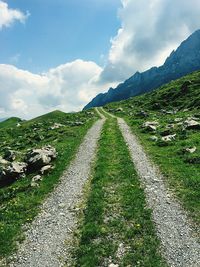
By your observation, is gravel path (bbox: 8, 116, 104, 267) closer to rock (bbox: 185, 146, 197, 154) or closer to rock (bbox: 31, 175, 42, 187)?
rock (bbox: 31, 175, 42, 187)

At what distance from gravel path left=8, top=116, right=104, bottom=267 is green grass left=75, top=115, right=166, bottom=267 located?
97 cm

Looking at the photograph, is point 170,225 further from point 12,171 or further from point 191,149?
point 12,171

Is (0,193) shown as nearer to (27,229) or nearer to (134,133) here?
(27,229)

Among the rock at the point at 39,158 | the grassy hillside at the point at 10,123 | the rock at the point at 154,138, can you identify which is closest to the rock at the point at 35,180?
the rock at the point at 39,158

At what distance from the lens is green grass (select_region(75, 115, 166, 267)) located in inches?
579

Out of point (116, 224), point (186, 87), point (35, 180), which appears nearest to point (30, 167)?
point (35, 180)

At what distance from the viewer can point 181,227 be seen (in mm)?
16938

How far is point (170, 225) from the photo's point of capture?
56.6 feet

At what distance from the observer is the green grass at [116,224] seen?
14.7m

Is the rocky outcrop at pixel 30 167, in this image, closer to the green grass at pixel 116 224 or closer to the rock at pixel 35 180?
the rock at pixel 35 180

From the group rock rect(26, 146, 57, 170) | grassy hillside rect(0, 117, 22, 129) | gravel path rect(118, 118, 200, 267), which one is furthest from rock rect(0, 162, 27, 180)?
grassy hillside rect(0, 117, 22, 129)

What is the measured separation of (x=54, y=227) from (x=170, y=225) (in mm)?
6725

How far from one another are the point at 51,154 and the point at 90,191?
421 inches

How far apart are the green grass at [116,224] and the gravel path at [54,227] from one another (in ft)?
3.19
